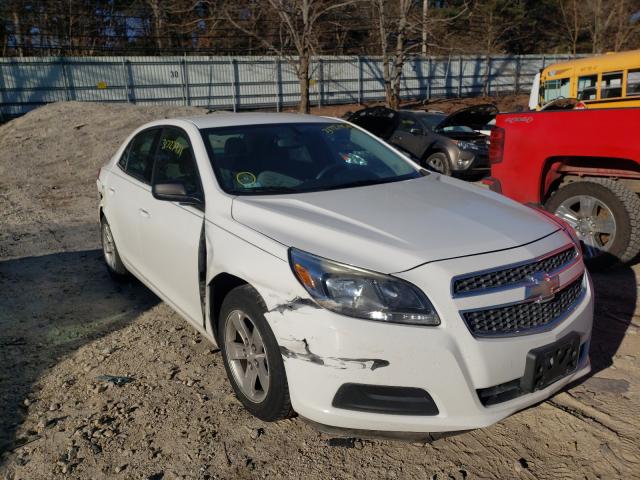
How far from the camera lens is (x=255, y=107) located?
24859 millimetres

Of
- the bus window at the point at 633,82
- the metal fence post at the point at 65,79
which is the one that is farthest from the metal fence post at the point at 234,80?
the bus window at the point at 633,82

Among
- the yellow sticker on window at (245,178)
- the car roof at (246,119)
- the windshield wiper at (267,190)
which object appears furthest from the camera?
the car roof at (246,119)

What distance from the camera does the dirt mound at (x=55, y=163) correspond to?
24.9 ft

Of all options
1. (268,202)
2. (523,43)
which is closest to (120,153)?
(268,202)

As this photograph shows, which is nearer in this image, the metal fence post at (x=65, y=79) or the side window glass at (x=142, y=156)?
the side window glass at (x=142, y=156)

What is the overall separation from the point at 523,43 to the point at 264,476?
44371 millimetres

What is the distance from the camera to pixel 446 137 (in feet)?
34.9

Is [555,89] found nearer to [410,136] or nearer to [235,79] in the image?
[410,136]

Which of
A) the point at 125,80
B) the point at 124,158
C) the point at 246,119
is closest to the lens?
the point at 246,119

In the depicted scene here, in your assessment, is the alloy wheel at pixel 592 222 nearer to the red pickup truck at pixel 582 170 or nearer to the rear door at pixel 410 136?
the red pickup truck at pixel 582 170

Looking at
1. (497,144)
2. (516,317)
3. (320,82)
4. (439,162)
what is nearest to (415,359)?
(516,317)

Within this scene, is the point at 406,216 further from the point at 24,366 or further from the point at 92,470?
the point at 24,366

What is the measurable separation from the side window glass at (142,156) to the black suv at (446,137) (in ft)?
20.3

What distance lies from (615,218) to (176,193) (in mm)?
3754
